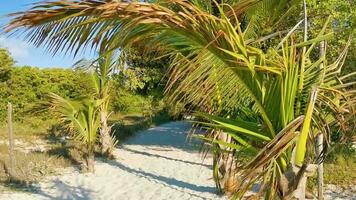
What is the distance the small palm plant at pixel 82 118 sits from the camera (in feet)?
33.3

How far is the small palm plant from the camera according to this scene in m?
10.2

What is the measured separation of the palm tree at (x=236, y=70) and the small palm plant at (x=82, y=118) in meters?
7.40

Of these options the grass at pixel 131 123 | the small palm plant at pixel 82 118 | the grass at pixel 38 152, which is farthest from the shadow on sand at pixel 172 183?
the grass at pixel 131 123

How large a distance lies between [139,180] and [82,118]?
210 cm

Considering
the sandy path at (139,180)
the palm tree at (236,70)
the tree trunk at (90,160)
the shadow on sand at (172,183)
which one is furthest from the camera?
the tree trunk at (90,160)

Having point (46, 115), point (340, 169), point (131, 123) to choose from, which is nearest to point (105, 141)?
point (340, 169)

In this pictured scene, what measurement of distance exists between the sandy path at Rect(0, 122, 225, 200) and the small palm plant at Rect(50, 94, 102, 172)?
585 millimetres

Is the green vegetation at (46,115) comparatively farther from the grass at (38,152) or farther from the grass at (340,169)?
the grass at (340,169)

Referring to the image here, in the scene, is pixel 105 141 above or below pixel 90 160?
above

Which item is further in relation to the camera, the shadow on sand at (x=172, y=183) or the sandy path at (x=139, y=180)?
the shadow on sand at (x=172, y=183)

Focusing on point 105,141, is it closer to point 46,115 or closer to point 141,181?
point 141,181

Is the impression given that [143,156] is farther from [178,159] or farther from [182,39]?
[182,39]

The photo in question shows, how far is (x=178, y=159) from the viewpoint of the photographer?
12.5 metres

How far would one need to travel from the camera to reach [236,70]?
295cm
